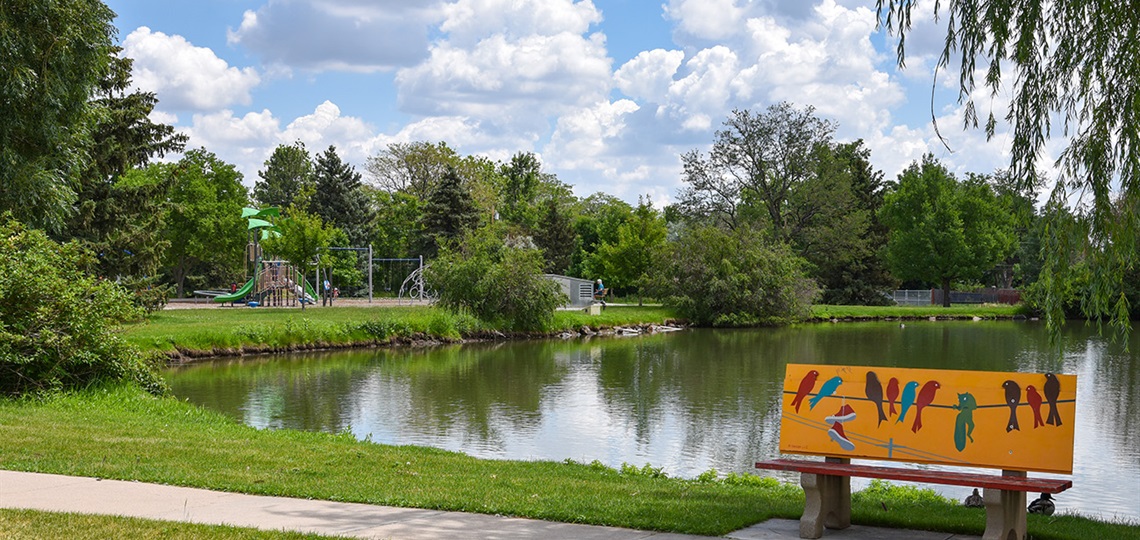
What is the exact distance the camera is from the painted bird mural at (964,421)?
7.33 m

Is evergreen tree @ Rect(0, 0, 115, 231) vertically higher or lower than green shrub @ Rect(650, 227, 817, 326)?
higher

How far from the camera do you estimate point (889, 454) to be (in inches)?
297

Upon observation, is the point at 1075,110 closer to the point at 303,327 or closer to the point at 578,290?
the point at 303,327

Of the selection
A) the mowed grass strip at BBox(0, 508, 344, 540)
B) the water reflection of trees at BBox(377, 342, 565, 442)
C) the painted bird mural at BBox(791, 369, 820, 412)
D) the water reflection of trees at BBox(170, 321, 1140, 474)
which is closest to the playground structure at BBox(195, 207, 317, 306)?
the water reflection of trees at BBox(170, 321, 1140, 474)

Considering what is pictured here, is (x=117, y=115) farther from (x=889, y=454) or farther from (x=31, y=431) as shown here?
(x=889, y=454)

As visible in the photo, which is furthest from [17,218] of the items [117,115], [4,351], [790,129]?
[790,129]

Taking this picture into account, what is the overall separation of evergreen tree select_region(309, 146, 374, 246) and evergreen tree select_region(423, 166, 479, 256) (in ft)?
25.3

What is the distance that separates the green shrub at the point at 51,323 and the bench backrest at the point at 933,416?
37.9ft

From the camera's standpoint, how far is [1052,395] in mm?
7027

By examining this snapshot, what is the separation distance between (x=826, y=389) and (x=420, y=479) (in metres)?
3.71

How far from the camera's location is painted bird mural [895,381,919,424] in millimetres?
7551

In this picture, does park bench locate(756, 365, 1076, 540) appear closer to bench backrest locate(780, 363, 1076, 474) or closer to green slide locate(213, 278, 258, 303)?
bench backrest locate(780, 363, 1076, 474)

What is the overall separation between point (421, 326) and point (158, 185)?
993 cm

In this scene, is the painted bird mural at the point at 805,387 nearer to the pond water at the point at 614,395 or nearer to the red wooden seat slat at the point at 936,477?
the red wooden seat slat at the point at 936,477
